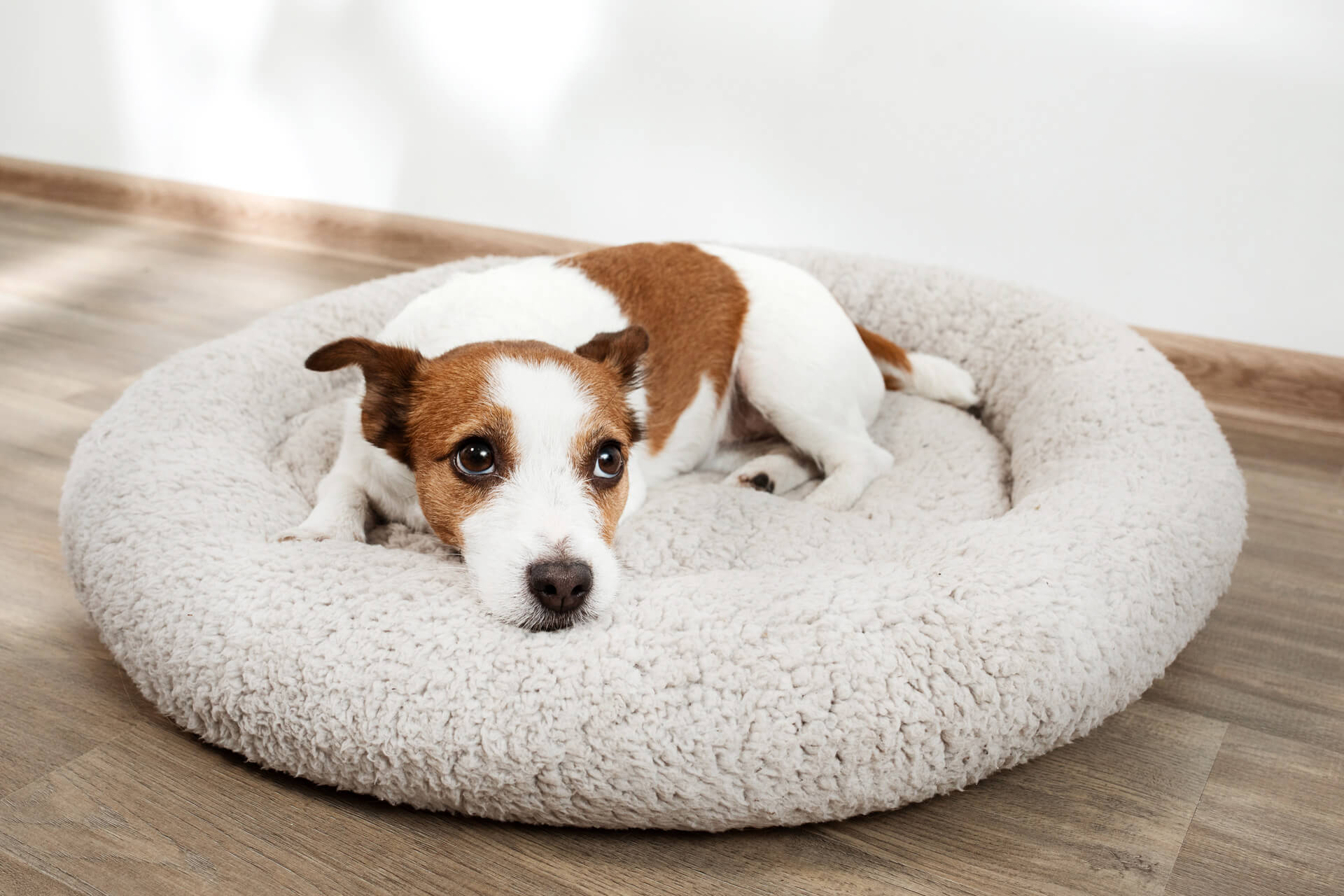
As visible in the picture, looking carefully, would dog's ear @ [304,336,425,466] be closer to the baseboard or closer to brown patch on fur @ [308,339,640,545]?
brown patch on fur @ [308,339,640,545]

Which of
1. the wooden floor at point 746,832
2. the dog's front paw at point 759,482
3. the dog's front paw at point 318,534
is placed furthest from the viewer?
the dog's front paw at point 759,482

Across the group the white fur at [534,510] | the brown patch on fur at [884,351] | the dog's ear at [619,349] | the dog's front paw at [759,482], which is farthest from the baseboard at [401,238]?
the white fur at [534,510]

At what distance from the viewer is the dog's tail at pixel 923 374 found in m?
2.83

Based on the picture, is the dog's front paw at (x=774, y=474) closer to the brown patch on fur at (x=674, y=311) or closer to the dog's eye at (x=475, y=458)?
the brown patch on fur at (x=674, y=311)

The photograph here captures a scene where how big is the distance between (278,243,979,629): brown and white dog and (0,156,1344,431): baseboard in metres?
1.07

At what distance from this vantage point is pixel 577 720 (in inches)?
57.9

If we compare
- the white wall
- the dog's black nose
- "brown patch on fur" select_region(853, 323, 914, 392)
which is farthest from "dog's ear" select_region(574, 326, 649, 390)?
the white wall

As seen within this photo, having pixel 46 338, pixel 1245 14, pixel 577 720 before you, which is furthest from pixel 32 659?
pixel 1245 14

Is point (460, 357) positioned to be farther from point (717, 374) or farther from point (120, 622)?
point (717, 374)

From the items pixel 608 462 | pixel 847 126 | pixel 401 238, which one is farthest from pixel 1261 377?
pixel 401 238

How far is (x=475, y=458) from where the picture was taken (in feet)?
5.65

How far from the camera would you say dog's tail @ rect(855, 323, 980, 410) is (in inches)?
111

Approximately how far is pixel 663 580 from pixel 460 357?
0.51 meters

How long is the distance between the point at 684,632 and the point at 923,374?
1498 mm
